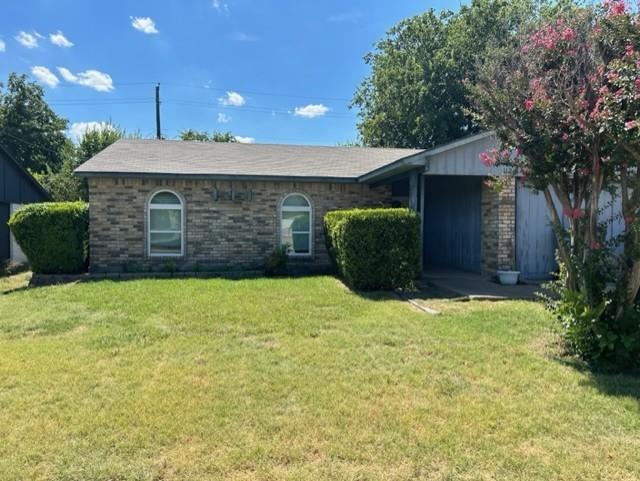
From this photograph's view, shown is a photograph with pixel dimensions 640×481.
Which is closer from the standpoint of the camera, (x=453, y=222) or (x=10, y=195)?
(x=453, y=222)

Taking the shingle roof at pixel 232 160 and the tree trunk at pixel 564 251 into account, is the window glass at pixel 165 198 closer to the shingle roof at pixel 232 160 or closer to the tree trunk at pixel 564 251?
the shingle roof at pixel 232 160

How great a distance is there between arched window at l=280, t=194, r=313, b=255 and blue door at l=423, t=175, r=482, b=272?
12.8 ft

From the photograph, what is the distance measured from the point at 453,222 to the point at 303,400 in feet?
33.6

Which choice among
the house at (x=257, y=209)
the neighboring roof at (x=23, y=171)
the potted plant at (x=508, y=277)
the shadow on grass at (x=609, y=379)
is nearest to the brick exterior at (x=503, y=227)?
the house at (x=257, y=209)

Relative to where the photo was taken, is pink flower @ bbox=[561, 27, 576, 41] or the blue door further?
the blue door

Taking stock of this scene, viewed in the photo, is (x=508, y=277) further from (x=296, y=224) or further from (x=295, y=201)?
(x=295, y=201)

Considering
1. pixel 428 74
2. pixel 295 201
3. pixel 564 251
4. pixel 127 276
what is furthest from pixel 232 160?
pixel 428 74

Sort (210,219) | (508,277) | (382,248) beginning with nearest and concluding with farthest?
(382,248)
(508,277)
(210,219)

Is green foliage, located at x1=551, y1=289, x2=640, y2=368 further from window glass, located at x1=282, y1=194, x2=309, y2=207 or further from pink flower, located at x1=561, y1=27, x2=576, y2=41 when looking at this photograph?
window glass, located at x1=282, y1=194, x2=309, y2=207

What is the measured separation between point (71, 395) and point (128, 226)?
8008mm

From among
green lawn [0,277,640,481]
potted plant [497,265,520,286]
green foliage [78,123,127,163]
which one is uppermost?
green foliage [78,123,127,163]

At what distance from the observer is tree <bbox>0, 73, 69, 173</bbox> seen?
35531 millimetres

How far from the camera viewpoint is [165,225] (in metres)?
11.6

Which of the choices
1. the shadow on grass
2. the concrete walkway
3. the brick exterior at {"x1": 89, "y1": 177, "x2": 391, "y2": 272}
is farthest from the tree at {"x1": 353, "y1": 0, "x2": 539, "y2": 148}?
the shadow on grass
